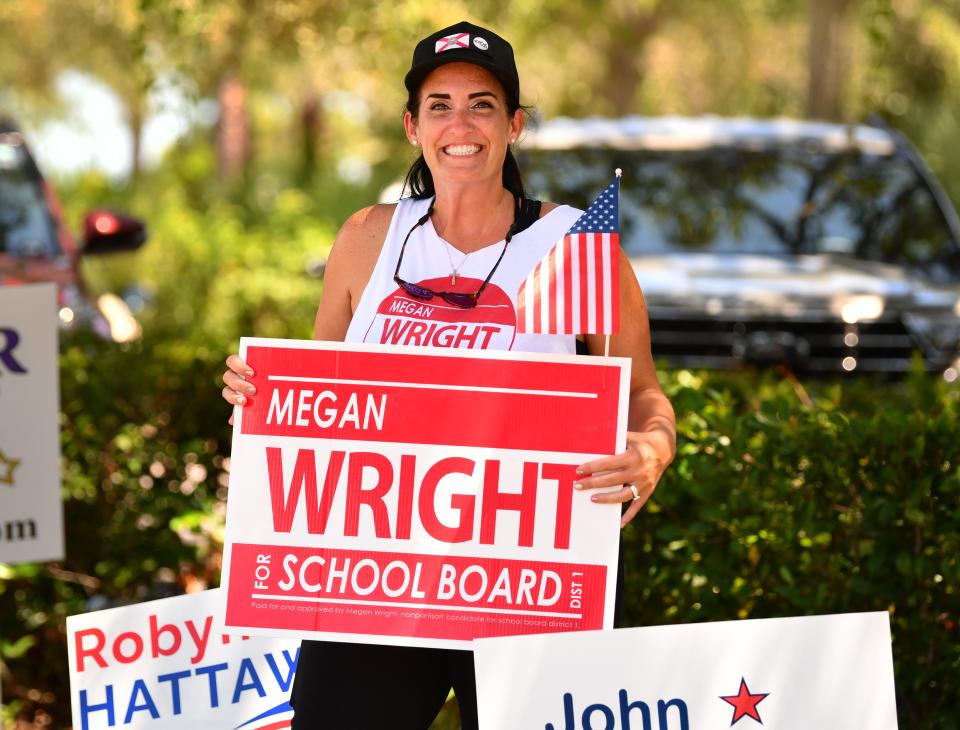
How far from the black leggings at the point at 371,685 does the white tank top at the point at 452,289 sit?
2.14ft

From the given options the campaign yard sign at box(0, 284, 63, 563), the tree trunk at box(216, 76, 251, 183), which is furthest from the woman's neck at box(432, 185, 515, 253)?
the tree trunk at box(216, 76, 251, 183)

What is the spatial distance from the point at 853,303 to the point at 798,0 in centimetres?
1771

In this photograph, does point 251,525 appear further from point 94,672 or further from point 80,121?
point 80,121

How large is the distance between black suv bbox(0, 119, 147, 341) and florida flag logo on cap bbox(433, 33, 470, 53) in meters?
4.40

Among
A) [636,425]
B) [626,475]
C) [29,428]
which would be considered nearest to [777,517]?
[636,425]

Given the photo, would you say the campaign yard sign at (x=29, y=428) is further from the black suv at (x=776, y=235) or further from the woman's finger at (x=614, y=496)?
the black suv at (x=776, y=235)

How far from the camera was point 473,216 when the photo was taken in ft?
11.1

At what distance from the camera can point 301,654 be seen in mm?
3346

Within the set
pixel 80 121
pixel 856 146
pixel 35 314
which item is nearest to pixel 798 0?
pixel 856 146

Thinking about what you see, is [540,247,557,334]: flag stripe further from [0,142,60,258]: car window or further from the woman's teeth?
[0,142,60,258]: car window

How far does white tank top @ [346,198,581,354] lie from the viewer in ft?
10.7

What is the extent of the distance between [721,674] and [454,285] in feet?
3.14

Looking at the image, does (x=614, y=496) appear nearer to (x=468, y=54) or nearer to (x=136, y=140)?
(x=468, y=54)

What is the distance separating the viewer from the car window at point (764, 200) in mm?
7566
